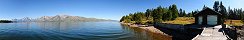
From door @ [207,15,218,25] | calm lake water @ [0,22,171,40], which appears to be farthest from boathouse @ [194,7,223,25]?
calm lake water @ [0,22,171,40]

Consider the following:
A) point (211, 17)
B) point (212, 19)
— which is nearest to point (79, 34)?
point (211, 17)

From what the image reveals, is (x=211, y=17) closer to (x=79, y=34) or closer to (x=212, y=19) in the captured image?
(x=212, y=19)

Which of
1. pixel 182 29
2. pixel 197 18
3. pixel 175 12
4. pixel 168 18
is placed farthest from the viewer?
pixel 175 12

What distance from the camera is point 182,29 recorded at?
127 feet

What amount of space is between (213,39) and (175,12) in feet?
232

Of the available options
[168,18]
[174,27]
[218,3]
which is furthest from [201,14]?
[218,3]

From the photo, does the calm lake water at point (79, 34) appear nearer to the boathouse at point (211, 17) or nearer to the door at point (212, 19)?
the boathouse at point (211, 17)

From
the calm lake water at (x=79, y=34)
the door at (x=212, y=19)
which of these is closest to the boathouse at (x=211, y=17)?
the door at (x=212, y=19)

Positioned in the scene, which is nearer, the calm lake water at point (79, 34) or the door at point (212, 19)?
the calm lake water at point (79, 34)

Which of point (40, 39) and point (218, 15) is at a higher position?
point (218, 15)

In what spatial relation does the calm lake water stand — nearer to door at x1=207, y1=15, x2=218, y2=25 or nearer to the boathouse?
the boathouse

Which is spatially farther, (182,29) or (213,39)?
(182,29)

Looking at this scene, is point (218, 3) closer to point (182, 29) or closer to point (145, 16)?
point (145, 16)

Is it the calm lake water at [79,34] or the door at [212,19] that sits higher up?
the door at [212,19]
